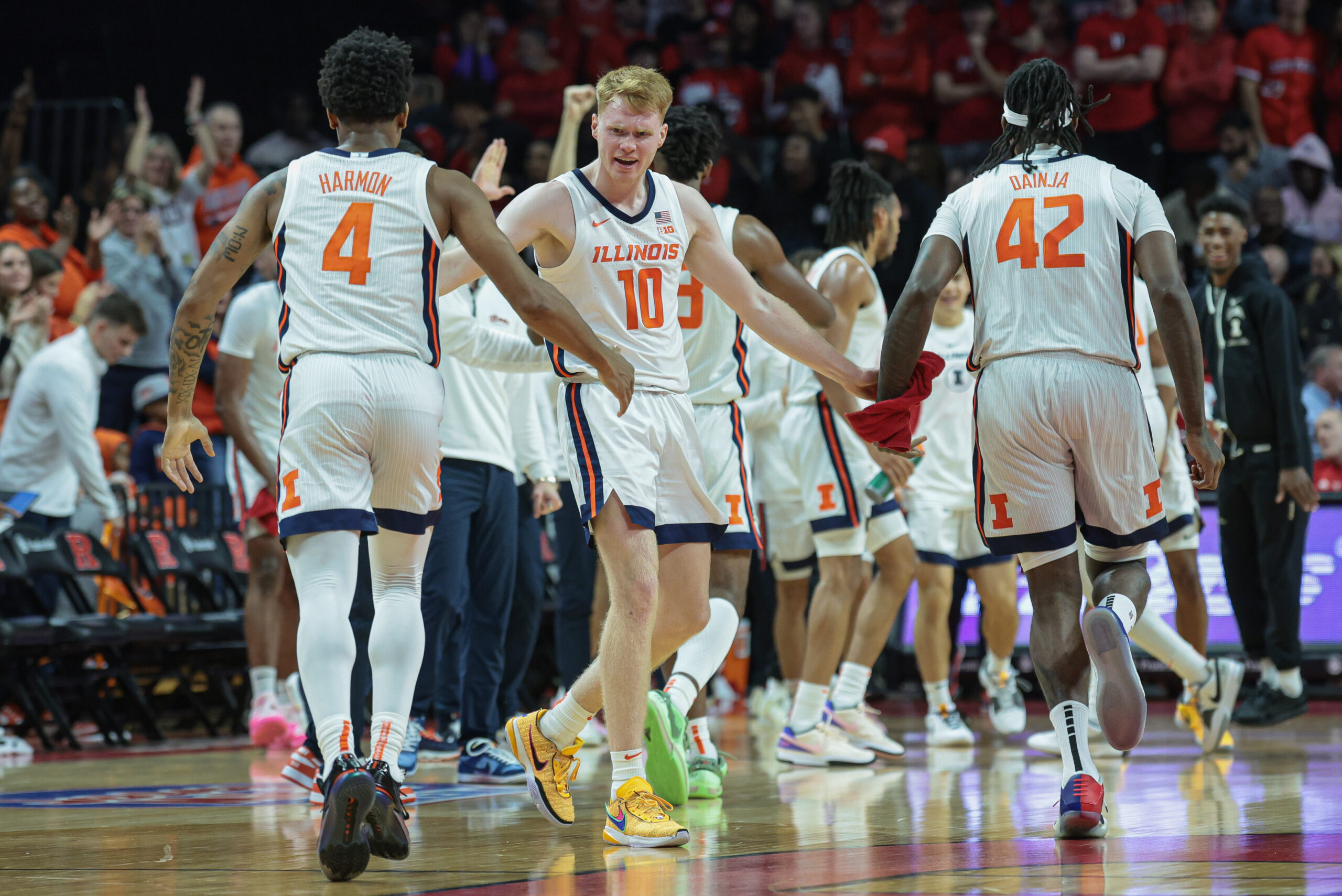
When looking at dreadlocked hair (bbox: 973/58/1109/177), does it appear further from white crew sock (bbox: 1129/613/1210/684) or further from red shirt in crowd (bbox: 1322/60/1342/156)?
red shirt in crowd (bbox: 1322/60/1342/156)

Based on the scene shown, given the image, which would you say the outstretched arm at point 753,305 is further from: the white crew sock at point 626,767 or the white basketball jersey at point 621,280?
the white crew sock at point 626,767

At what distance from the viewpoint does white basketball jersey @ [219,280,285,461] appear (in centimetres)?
709

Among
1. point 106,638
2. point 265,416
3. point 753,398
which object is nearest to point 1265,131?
point 753,398

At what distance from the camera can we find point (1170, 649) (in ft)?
21.5

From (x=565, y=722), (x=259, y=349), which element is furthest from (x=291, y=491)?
(x=259, y=349)

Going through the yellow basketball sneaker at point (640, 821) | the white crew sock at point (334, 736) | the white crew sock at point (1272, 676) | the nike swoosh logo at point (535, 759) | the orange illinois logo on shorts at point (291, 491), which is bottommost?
the white crew sock at point (1272, 676)

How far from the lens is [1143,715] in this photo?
13.8 feet

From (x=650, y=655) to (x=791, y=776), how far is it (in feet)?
6.57

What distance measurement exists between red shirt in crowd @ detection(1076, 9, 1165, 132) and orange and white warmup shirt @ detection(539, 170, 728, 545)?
9.39 m

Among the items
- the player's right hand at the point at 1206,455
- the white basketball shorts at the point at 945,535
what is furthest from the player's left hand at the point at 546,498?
the player's right hand at the point at 1206,455

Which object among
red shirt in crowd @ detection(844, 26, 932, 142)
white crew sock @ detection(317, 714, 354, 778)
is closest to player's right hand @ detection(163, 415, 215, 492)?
white crew sock @ detection(317, 714, 354, 778)

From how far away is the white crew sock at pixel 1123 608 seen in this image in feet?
14.1

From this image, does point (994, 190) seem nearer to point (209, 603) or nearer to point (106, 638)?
point (106, 638)

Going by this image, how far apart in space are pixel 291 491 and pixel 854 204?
11.9ft
